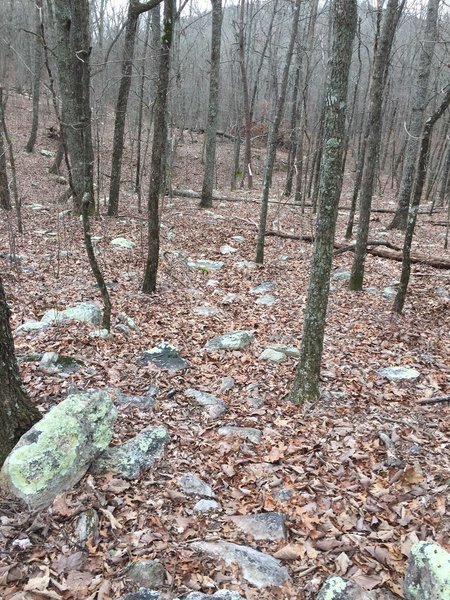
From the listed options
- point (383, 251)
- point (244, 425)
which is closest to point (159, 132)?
point (244, 425)

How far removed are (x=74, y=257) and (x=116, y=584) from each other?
290 inches

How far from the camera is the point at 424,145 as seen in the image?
628cm

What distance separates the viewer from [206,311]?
25.1 ft

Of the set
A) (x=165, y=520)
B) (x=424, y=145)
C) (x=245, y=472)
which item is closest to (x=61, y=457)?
(x=165, y=520)

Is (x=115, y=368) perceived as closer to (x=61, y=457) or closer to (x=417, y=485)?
(x=61, y=457)

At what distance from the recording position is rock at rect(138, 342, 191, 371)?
5.69 m

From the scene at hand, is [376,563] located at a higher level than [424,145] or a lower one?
lower

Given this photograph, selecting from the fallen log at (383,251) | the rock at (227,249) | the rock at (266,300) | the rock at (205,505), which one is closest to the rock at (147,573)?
the rock at (205,505)

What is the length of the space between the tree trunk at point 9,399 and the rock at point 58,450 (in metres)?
0.14

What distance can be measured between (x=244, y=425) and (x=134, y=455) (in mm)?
1236

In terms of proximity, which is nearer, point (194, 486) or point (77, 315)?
point (194, 486)

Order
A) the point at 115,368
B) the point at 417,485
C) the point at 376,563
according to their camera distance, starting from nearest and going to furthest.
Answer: the point at 376,563 → the point at 417,485 → the point at 115,368

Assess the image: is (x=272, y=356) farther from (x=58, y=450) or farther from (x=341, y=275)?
(x=341, y=275)

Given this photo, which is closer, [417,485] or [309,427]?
[417,485]
